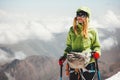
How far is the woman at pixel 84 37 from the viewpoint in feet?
25.2

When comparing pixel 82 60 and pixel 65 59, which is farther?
pixel 65 59

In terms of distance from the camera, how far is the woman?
769cm

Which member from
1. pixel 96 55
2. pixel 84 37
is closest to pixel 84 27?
pixel 84 37

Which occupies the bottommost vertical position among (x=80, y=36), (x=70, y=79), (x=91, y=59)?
(x=70, y=79)

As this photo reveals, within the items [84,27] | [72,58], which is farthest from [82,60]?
[84,27]

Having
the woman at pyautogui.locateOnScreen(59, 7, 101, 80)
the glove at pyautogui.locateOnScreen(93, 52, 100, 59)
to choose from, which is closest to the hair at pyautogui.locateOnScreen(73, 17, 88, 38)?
the woman at pyautogui.locateOnScreen(59, 7, 101, 80)

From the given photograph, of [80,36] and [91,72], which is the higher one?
[80,36]

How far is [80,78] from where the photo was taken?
7910mm

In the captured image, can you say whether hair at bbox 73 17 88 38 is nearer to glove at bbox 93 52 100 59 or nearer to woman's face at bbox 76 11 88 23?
woman's face at bbox 76 11 88 23

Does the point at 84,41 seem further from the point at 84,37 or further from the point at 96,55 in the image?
the point at 96,55

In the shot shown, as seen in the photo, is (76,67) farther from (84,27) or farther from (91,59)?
(84,27)

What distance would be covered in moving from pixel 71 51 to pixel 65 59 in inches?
10.0

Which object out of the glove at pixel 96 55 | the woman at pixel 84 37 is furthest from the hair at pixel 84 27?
the glove at pixel 96 55

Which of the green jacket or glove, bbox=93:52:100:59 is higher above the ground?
the green jacket
